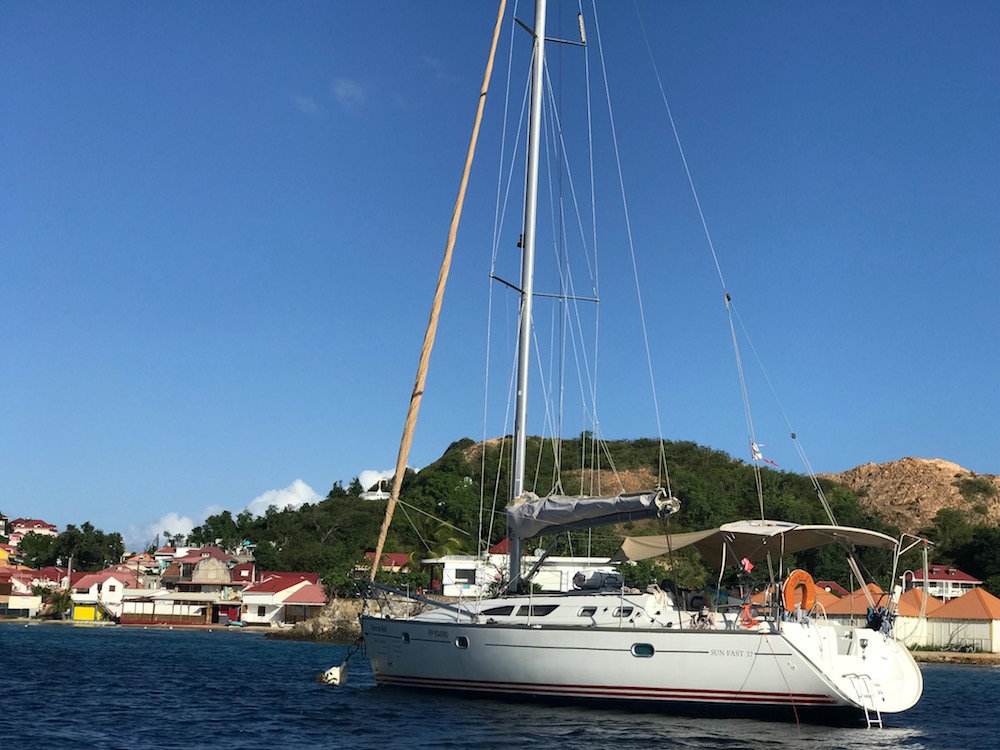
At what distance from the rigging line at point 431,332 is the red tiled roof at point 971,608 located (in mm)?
48946

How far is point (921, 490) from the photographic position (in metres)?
130

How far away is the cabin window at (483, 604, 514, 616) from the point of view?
74.0 ft

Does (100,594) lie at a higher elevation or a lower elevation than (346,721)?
higher

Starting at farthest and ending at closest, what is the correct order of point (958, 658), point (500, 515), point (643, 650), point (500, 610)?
point (500, 515)
point (958, 658)
point (500, 610)
point (643, 650)

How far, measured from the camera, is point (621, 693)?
2077 centimetres

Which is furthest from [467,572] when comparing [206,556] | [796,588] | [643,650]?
[796,588]

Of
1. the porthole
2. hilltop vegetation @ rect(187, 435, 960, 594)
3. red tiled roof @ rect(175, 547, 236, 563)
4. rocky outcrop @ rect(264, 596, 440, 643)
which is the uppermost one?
hilltop vegetation @ rect(187, 435, 960, 594)

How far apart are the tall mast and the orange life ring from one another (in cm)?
680

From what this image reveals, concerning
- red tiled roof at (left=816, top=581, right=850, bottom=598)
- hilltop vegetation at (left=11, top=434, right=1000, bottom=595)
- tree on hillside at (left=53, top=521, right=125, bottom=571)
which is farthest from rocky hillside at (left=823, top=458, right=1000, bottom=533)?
tree on hillside at (left=53, top=521, right=125, bottom=571)

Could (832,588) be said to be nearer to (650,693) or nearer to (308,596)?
(308,596)

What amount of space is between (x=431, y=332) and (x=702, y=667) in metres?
10.6

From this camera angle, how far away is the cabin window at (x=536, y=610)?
21878 mm

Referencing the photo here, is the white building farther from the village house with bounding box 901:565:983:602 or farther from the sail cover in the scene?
the sail cover

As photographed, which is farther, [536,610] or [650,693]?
[536,610]
